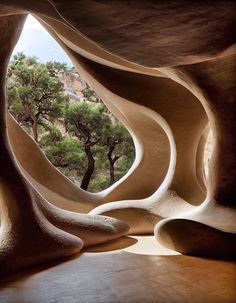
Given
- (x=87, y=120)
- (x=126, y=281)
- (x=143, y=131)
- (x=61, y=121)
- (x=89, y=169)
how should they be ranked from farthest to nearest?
1. (x=61, y=121)
2. (x=89, y=169)
3. (x=87, y=120)
4. (x=143, y=131)
5. (x=126, y=281)

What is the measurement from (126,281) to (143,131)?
210 inches

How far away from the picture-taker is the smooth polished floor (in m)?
3.62

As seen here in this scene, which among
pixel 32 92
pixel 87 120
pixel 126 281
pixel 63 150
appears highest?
pixel 32 92

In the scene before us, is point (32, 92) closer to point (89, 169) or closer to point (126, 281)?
point (89, 169)

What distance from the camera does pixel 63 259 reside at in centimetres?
509

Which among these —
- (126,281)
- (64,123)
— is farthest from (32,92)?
(126,281)

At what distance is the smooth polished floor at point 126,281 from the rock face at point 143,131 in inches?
13.0

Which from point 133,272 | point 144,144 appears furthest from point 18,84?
point 133,272

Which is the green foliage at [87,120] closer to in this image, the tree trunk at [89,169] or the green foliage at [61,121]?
the green foliage at [61,121]

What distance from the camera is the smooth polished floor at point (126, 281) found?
11.9ft

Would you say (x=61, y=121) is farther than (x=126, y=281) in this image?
Yes

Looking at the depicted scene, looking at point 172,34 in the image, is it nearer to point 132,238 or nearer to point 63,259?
point 63,259

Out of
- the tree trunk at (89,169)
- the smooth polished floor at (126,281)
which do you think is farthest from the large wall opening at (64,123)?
the smooth polished floor at (126,281)

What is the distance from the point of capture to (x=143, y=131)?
9055 mm
